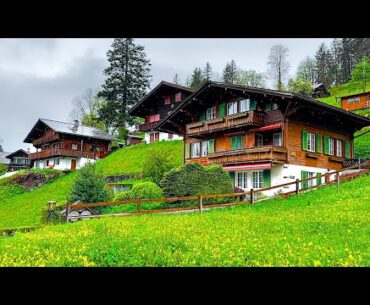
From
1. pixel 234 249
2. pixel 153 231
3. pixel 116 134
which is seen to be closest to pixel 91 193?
pixel 153 231

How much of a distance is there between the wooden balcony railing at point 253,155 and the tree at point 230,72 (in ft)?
262

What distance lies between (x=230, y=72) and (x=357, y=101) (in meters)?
53.3

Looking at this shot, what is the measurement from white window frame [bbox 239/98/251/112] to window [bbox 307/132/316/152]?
5330 millimetres

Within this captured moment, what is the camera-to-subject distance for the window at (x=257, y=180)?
106 ft

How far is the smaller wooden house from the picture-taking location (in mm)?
63312

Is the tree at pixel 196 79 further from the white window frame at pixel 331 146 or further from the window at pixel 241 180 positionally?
the window at pixel 241 180

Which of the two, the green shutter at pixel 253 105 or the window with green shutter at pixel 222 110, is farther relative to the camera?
the window with green shutter at pixel 222 110

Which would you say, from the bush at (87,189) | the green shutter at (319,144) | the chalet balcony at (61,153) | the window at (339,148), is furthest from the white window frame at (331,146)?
the chalet balcony at (61,153)

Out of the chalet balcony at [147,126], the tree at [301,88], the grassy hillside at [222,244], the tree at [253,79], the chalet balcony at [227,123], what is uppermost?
the tree at [253,79]
